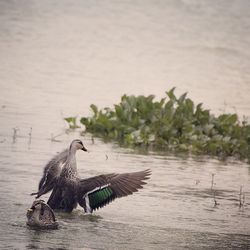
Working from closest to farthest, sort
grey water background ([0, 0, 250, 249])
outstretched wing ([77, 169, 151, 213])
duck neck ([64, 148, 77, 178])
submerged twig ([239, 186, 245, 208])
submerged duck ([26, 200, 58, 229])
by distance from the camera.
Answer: submerged duck ([26, 200, 58, 229])
grey water background ([0, 0, 250, 249])
outstretched wing ([77, 169, 151, 213])
duck neck ([64, 148, 77, 178])
submerged twig ([239, 186, 245, 208])

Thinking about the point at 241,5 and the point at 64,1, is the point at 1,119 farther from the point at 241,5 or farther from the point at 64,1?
the point at 241,5

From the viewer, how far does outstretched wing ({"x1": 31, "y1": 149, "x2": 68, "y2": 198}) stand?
32.8ft

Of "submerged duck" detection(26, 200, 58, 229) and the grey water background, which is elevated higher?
the grey water background

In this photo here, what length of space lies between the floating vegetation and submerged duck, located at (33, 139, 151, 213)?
13.4 feet

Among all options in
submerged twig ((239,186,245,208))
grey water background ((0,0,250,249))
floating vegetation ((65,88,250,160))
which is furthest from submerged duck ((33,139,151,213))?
floating vegetation ((65,88,250,160))

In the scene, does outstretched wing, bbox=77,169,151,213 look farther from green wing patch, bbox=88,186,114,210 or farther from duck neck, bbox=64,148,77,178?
duck neck, bbox=64,148,77,178

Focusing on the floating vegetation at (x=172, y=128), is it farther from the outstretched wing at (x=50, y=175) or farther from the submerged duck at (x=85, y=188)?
the submerged duck at (x=85, y=188)

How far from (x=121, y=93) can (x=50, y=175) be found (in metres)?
8.51

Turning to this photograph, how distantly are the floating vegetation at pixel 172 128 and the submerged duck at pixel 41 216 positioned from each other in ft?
16.4

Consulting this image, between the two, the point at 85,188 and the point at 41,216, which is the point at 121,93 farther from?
the point at 41,216

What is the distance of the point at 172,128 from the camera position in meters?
14.2

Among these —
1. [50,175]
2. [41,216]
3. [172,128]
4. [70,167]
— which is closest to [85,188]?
[70,167]

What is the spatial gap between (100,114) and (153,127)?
88 centimetres

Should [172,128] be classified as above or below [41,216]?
above
